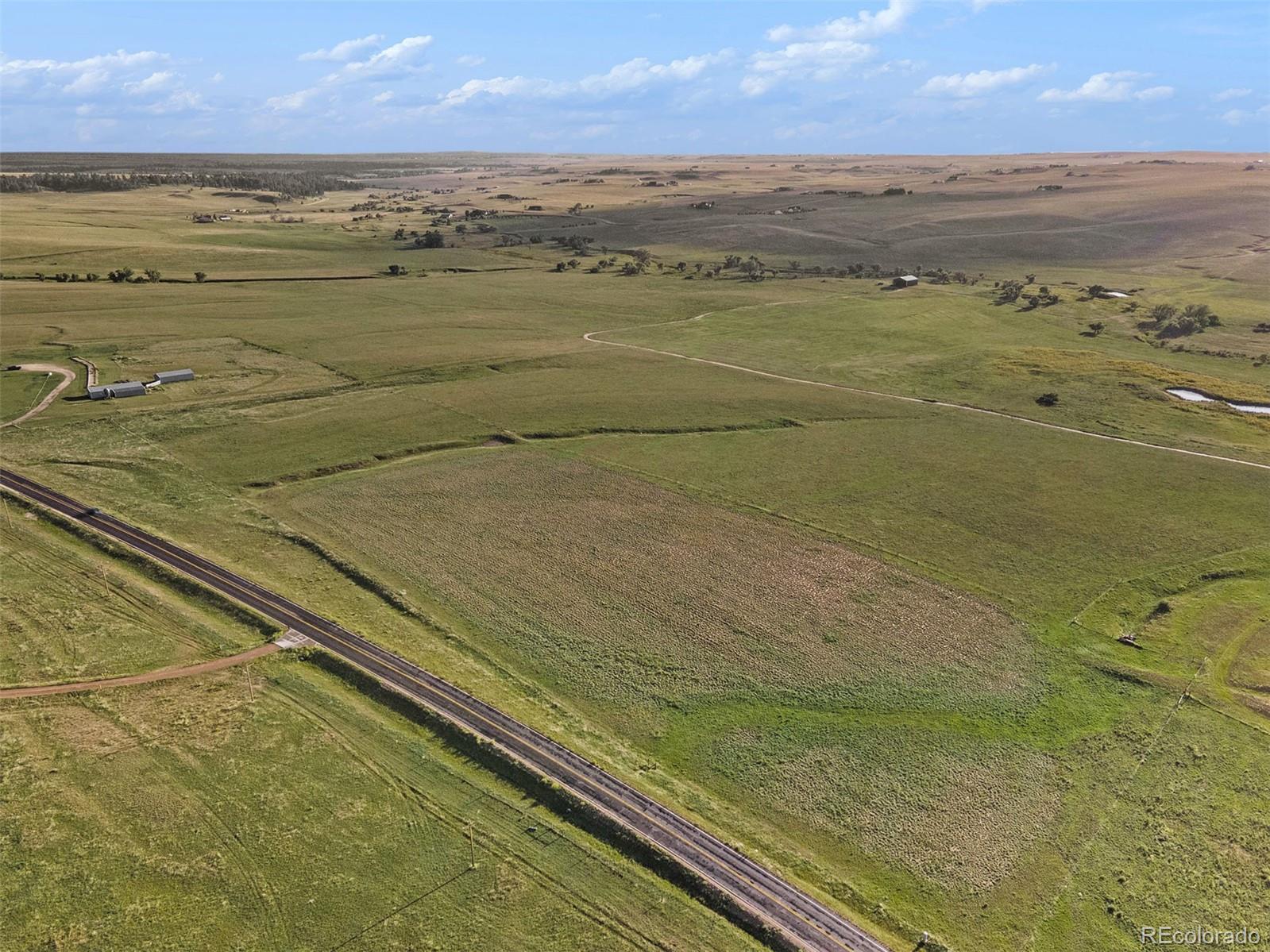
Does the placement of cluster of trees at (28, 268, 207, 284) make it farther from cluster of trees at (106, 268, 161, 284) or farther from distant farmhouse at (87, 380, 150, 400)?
distant farmhouse at (87, 380, 150, 400)

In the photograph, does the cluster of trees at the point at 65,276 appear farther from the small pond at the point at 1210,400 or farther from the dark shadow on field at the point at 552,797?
the small pond at the point at 1210,400

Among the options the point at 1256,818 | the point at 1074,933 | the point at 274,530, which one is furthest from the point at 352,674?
the point at 1256,818

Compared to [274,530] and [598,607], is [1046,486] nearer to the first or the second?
[598,607]

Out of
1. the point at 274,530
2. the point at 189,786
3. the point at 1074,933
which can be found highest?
the point at 274,530

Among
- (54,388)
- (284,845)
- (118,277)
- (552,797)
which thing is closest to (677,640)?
(552,797)

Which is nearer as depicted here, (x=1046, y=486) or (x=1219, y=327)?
(x=1046, y=486)

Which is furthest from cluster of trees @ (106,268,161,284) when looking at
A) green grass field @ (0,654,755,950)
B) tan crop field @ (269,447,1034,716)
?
green grass field @ (0,654,755,950)

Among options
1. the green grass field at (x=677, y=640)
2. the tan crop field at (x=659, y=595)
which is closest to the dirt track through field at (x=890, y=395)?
the green grass field at (x=677, y=640)
